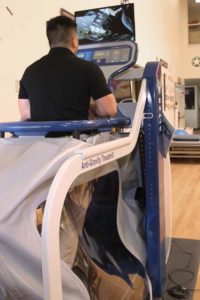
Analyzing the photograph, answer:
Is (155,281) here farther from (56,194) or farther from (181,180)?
(181,180)

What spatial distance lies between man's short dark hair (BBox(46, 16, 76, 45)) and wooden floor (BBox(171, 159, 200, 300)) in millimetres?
1679

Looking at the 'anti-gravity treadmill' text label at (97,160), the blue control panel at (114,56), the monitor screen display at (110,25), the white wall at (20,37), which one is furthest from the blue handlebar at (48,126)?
the white wall at (20,37)

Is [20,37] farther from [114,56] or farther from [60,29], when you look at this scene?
[60,29]

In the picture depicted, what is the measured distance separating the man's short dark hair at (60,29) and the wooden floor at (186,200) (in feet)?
5.51

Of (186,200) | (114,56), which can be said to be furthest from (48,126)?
(186,200)

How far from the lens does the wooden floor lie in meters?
3.34

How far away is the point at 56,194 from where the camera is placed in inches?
33.7

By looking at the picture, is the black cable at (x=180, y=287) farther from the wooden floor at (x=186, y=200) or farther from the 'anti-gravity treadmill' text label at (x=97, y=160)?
the 'anti-gravity treadmill' text label at (x=97, y=160)

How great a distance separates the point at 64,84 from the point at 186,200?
3.03m

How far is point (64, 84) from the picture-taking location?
5.92 feet

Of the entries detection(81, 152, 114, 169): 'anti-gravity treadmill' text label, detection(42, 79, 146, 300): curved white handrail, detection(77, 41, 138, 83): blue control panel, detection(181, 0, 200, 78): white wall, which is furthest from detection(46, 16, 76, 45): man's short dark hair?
detection(181, 0, 200, 78): white wall

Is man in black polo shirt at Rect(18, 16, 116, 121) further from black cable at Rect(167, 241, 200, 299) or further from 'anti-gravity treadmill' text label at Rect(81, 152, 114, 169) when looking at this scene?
black cable at Rect(167, 241, 200, 299)

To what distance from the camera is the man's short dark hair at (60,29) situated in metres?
1.89

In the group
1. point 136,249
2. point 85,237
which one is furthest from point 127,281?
point 85,237
